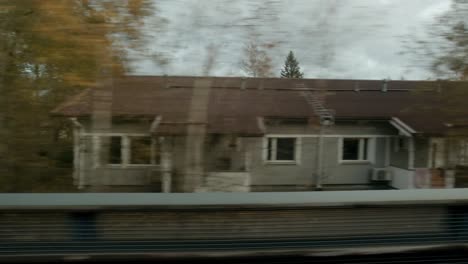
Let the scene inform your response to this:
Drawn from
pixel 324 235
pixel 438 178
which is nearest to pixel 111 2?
pixel 324 235

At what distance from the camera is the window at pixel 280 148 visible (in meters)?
4.61

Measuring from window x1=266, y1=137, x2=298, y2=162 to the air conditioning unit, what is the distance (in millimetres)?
5306

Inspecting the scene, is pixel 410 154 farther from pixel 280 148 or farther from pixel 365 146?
pixel 280 148

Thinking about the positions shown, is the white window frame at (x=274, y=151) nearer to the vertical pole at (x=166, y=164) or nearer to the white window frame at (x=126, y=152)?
the vertical pole at (x=166, y=164)

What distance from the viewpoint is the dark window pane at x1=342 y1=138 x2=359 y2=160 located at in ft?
27.0

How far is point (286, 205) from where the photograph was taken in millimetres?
2652

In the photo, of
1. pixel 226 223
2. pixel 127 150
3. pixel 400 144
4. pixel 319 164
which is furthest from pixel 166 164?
pixel 400 144

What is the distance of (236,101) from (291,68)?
2.19 feet

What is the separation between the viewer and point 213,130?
3.89m

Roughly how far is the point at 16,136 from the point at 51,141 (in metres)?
0.30

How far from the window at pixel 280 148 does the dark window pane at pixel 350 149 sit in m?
3.41

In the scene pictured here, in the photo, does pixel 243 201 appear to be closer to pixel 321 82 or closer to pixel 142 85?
pixel 142 85

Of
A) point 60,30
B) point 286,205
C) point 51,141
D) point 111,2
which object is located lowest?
point 286,205

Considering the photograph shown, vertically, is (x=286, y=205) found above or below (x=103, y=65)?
below
